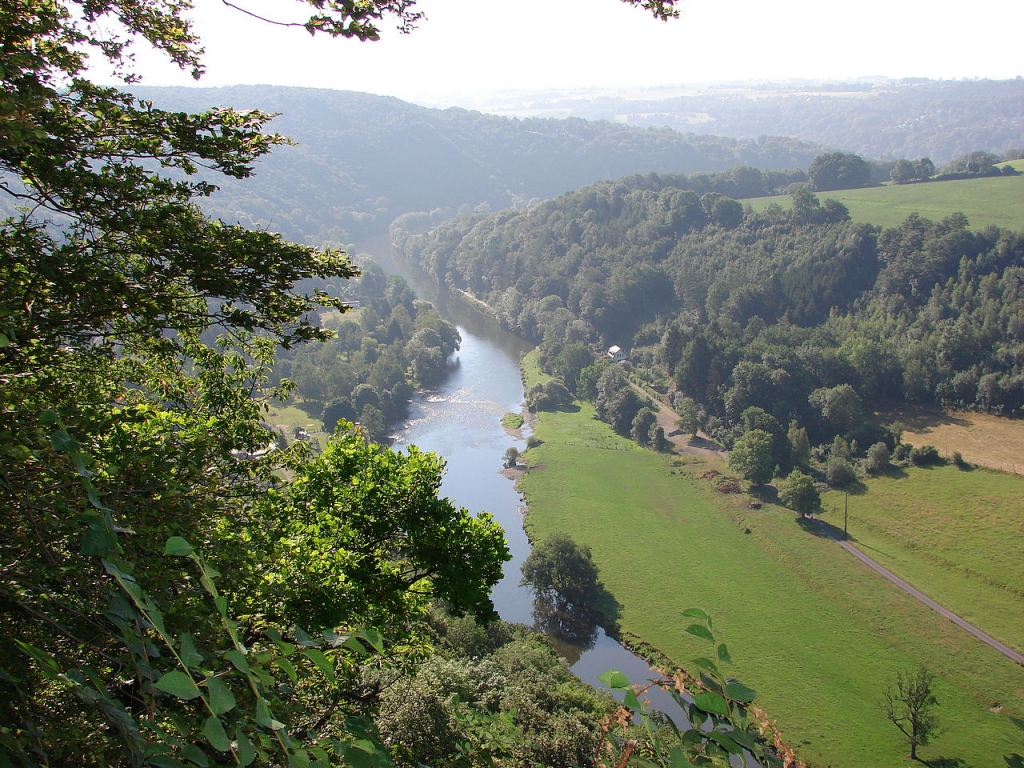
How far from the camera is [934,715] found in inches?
1007

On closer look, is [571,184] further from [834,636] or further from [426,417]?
[834,636]

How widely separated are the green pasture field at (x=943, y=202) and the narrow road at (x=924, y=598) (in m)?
42.4

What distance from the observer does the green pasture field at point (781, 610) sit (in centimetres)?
2533

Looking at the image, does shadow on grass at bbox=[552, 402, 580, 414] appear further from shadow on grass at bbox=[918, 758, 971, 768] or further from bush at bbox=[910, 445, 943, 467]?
shadow on grass at bbox=[918, 758, 971, 768]

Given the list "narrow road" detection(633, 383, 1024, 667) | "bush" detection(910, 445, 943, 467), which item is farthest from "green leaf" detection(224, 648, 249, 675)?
"bush" detection(910, 445, 943, 467)

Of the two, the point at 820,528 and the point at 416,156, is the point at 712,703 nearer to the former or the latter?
the point at 820,528

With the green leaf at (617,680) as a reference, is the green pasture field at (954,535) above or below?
below

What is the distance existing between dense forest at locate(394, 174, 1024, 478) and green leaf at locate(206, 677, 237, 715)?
48.1 metres

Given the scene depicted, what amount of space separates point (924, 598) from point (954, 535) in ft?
19.7

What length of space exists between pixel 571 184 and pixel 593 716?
151 meters

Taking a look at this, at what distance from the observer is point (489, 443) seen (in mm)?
52094

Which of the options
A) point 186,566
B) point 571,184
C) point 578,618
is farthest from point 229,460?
point 571,184

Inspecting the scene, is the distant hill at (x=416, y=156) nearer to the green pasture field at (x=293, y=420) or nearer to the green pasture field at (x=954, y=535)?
the green pasture field at (x=293, y=420)

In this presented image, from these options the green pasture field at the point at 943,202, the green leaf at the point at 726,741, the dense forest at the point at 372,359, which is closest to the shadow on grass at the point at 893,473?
the dense forest at the point at 372,359
